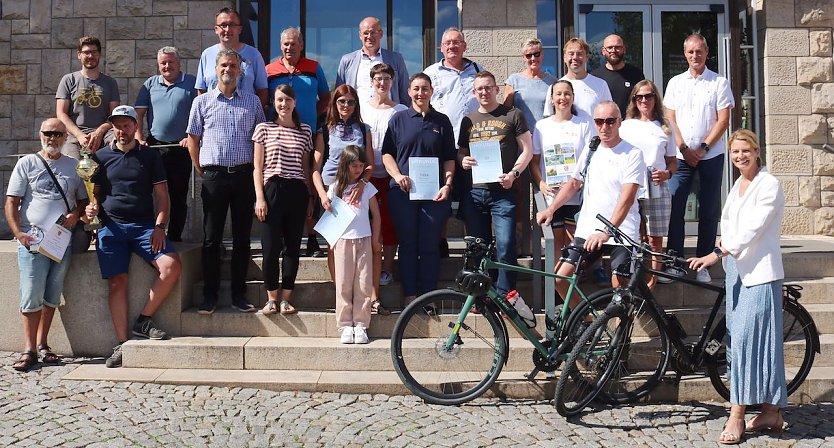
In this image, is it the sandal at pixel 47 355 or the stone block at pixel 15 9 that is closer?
the sandal at pixel 47 355

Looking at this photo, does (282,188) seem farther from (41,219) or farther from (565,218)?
(565,218)

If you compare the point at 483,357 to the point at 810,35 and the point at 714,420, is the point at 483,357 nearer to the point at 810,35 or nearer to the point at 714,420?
the point at 714,420

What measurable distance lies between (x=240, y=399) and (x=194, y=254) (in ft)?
5.59

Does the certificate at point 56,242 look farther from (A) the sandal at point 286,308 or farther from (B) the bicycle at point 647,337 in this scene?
(B) the bicycle at point 647,337

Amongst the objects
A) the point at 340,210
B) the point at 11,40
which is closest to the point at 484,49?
the point at 340,210

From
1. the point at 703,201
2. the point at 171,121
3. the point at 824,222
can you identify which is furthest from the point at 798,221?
the point at 171,121

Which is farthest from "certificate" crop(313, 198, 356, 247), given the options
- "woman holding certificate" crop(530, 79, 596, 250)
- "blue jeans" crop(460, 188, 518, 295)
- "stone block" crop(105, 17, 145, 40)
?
"stone block" crop(105, 17, 145, 40)

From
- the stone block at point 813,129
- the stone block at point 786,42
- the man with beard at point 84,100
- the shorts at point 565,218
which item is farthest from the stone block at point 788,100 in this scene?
the man with beard at point 84,100

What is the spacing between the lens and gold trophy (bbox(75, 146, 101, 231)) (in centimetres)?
575

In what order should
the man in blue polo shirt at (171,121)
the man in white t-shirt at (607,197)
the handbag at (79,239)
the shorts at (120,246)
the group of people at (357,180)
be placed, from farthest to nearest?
1. the man in blue polo shirt at (171,121)
2. the handbag at (79,239)
3. the shorts at (120,246)
4. the group of people at (357,180)
5. the man in white t-shirt at (607,197)

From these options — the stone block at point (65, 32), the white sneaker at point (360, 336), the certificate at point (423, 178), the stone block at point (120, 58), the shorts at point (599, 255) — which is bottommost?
the white sneaker at point (360, 336)

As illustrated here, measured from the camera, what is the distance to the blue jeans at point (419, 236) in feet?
19.0

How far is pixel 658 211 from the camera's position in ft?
19.0

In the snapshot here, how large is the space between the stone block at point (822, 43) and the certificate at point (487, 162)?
5507mm
